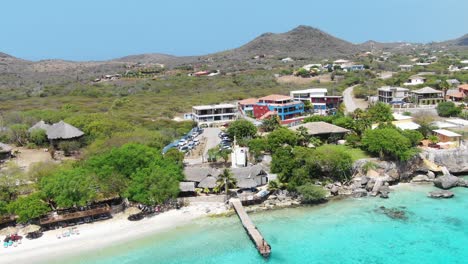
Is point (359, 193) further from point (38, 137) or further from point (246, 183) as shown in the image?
point (38, 137)

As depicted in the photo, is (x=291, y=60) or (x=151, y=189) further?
(x=291, y=60)

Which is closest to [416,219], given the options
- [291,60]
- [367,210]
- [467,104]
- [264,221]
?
[367,210]

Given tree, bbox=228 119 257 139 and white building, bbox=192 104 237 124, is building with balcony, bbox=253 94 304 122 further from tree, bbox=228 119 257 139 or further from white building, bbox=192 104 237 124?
tree, bbox=228 119 257 139

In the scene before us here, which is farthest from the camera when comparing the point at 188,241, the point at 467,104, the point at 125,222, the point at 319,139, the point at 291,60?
the point at 291,60

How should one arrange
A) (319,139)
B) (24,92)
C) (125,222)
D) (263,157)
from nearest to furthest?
(125,222) → (263,157) → (319,139) → (24,92)

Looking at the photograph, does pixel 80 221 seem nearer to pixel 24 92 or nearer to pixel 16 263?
pixel 16 263

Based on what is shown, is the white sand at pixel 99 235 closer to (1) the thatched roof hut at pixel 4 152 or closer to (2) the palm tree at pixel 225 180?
(2) the palm tree at pixel 225 180
